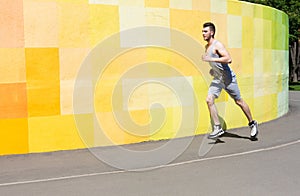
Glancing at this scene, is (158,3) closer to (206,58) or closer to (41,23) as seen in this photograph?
(206,58)

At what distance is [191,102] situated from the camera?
25.6 feet

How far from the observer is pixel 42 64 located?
6.48 metres

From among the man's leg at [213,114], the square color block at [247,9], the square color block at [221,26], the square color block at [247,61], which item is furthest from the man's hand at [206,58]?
the square color block at [247,9]

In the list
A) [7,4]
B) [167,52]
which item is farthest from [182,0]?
[7,4]

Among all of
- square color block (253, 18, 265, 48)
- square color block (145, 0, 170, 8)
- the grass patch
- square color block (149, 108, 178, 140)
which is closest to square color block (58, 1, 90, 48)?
square color block (145, 0, 170, 8)

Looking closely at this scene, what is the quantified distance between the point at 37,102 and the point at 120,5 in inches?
77.7

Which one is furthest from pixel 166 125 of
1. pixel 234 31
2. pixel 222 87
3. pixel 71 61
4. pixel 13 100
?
pixel 13 100

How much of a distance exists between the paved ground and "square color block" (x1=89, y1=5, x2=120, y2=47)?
1.73 metres

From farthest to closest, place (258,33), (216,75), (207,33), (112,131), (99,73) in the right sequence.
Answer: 1. (258,33)
2. (216,75)
3. (207,33)
4. (112,131)
5. (99,73)

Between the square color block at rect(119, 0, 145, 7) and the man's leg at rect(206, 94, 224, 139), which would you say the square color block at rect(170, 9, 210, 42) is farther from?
the man's leg at rect(206, 94, 224, 139)

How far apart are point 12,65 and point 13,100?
49 centimetres

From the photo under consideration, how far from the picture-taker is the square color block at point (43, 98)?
6441 mm

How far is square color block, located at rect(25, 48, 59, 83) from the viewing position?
6.41 m

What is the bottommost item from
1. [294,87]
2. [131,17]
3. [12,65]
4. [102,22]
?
[294,87]
